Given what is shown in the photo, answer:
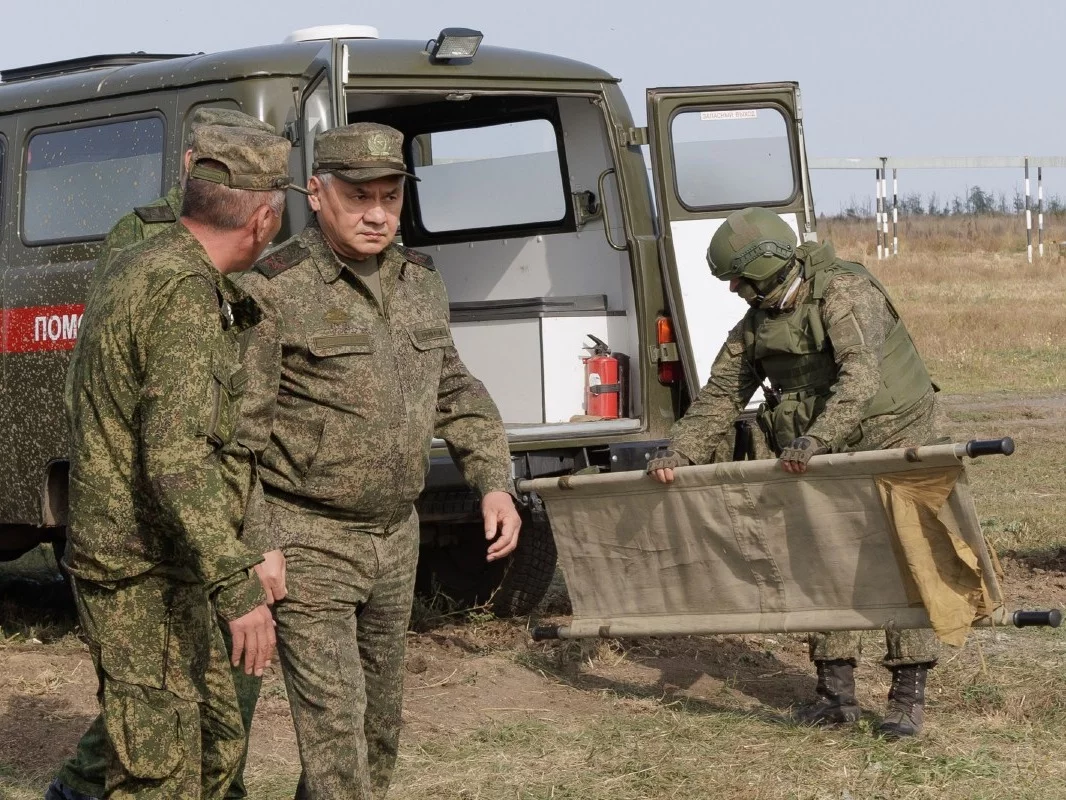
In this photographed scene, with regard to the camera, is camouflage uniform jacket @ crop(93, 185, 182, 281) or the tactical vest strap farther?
the tactical vest strap

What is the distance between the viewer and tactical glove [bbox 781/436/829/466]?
15.7 feet

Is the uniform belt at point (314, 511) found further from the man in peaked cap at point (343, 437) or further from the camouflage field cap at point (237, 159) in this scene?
the camouflage field cap at point (237, 159)

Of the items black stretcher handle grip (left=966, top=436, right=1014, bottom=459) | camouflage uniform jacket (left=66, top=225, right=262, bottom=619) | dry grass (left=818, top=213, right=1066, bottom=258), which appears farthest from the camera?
dry grass (left=818, top=213, right=1066, bottom=258)

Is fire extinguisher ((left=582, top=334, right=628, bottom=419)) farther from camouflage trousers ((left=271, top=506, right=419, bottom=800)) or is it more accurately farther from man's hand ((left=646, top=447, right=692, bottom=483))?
camouflage trousers ((left=271, top=506, right=419, bottom=800))

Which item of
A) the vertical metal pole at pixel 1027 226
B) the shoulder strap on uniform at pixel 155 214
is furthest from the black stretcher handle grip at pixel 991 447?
the vertical metal pole at pixel 1027 226

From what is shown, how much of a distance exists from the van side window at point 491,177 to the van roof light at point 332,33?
3.36 feet

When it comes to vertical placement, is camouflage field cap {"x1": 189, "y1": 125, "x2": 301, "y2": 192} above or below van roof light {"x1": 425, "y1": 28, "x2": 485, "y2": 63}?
below

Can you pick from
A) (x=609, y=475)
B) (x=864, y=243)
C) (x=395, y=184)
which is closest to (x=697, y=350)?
(x=609, y=475)

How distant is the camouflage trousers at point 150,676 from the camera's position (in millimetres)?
3158

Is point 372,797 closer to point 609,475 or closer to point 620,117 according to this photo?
point 609,475

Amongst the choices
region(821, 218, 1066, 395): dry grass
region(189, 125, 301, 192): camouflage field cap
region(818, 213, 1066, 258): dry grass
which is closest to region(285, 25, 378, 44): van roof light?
region(189, 125, 301, 192): camouflage field cap

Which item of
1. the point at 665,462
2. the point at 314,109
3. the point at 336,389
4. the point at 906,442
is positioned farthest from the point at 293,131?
the point at 906,442

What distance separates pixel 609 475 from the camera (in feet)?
16.9

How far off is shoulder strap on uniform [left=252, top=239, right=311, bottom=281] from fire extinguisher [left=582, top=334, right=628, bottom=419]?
9.81 feet
